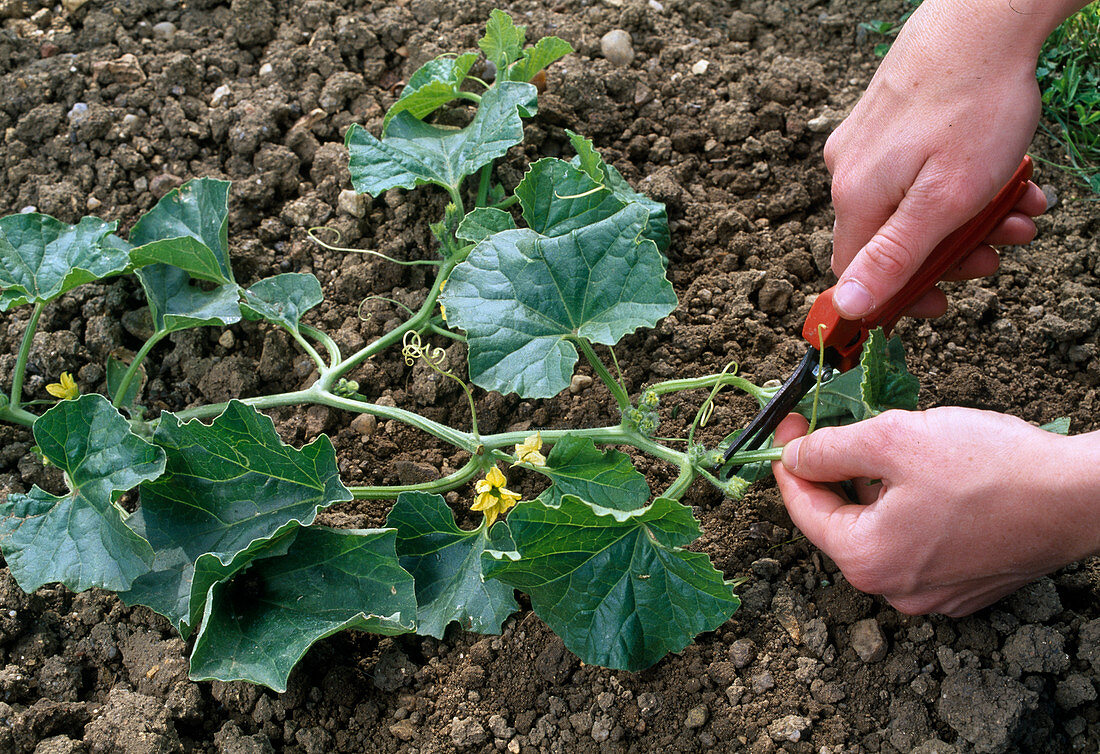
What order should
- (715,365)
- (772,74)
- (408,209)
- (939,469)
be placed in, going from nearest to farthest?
(939,469), (715,365), (408,209), (772,74)

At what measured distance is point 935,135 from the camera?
1.80 metres

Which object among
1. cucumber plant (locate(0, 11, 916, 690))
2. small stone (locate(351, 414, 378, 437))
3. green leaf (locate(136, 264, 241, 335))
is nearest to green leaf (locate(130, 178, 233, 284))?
green leaf (locate(136, 264, 241, 335))

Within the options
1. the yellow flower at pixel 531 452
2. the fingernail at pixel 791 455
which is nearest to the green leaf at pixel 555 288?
the yellow flower at pixel 531 452

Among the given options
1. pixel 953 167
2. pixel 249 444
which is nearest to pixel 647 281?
pixel 953 167

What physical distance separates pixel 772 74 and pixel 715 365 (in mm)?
1239

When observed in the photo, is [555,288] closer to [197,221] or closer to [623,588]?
[623,588]

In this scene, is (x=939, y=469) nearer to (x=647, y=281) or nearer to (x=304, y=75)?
(x=647, y=281)

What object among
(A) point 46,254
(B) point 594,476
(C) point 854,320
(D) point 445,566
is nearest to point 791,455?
(C) point 854,320

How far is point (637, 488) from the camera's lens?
2.03 metres

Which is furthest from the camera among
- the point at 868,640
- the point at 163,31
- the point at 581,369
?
the point at 163,31

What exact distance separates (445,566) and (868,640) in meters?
1.06

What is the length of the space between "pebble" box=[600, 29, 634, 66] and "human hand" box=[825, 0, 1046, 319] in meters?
1.36

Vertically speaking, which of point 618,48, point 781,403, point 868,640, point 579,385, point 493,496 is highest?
point 618,48

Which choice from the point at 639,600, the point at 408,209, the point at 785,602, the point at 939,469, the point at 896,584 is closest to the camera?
the point at 939,469
